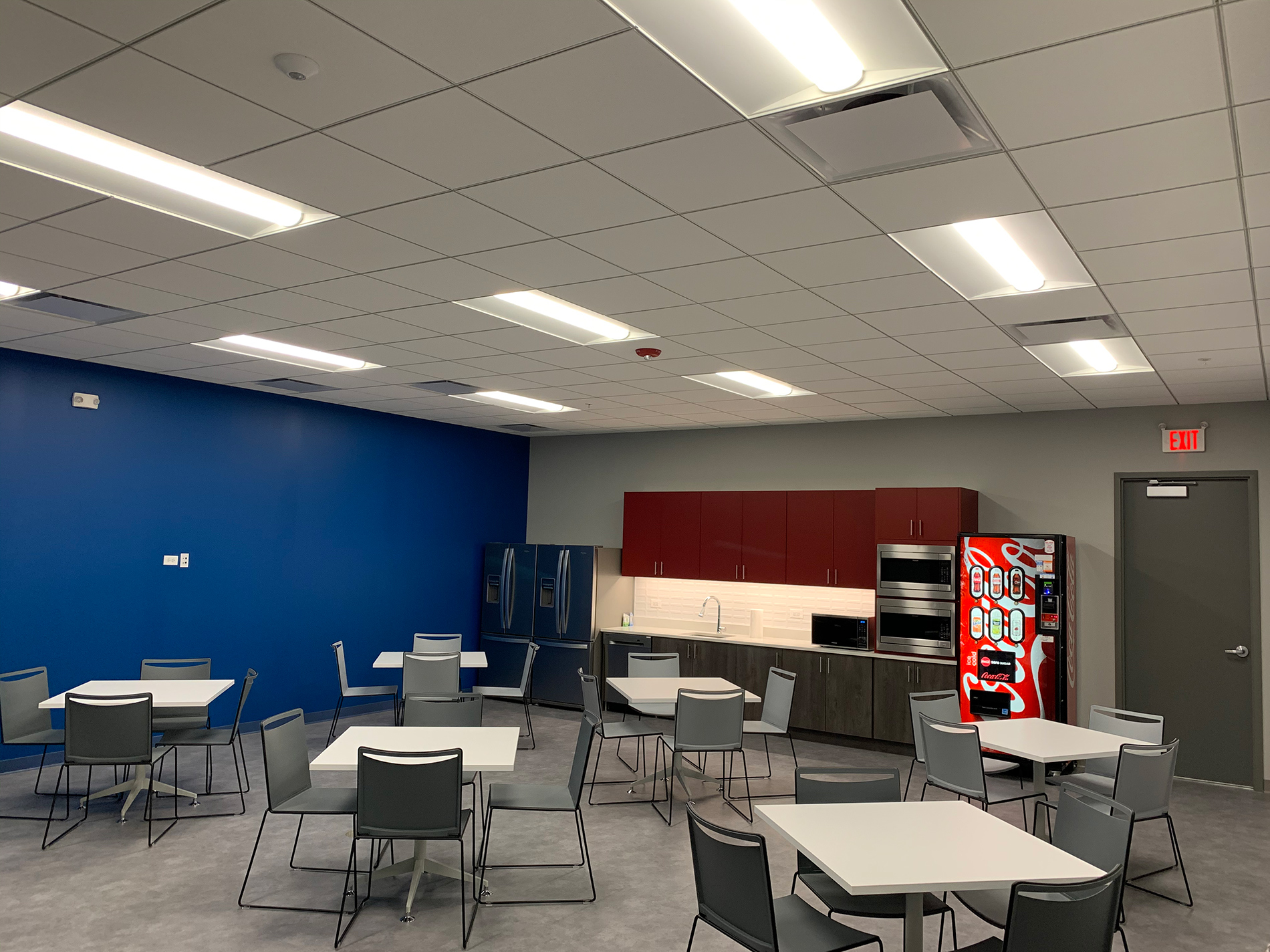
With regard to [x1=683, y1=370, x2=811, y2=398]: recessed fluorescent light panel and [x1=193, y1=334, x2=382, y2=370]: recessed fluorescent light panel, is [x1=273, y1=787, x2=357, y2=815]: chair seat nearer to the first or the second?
[x1=193, y1=334, x2=382, y2=370]: recessed fluorescent light panel

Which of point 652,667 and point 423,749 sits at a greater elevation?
point 652,667

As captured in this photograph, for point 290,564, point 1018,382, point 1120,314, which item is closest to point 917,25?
point 1120,314

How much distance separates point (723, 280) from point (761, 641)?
5236 mm

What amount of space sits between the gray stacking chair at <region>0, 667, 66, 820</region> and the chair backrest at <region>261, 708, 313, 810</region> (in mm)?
1790

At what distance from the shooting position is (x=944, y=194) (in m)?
3.14

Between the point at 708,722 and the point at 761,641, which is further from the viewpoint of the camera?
the point at 761,641

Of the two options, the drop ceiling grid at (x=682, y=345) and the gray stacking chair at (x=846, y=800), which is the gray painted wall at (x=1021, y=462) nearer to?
the drop ceiling grid at (x=682, y=345)

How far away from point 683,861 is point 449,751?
1.90 metres

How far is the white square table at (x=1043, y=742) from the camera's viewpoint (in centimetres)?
471

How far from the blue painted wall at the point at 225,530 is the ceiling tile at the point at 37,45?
16.0 feet

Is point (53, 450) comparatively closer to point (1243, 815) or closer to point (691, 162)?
point (691, 162)

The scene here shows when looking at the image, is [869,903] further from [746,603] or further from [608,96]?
[746,603]

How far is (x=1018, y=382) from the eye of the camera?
651 cm

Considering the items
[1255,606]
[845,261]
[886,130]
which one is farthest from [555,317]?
[1255,606]
